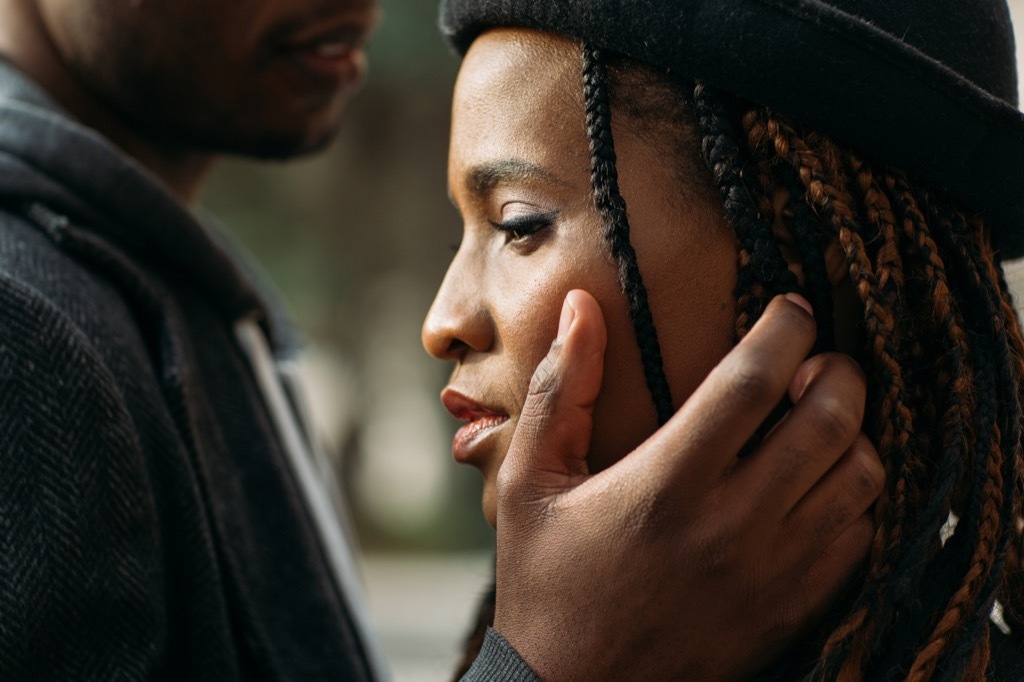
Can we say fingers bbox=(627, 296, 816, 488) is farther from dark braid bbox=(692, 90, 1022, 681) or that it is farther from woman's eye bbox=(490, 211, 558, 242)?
woman's eye bbox=(490, 211, 558, 242)

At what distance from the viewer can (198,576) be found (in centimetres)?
171

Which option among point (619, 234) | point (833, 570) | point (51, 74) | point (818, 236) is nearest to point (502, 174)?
point (619, 234)

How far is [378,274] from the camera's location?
9141 millimetres

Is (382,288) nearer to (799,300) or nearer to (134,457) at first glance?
(134,457)

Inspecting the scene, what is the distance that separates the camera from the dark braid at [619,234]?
1.42 metres

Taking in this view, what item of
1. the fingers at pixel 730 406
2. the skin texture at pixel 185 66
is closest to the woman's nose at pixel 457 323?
the fingers at pixel 730 406

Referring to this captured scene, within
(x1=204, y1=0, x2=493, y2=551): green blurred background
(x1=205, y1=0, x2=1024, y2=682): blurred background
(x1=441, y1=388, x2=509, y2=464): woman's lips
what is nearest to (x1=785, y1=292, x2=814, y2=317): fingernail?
(x1=441, y1=388, x2=509, y2=464): woman's lips

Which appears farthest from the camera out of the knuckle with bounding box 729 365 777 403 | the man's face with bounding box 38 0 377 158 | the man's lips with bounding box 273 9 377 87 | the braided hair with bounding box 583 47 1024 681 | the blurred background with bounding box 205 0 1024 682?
the blurred background with bounding box 205 0 1024 682

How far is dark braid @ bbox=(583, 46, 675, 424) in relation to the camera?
142 centimetres

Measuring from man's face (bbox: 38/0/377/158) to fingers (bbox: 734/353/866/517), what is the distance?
4.55ft

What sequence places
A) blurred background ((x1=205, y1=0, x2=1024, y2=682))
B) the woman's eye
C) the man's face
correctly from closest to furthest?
the woman's eye < the man's face < blurred background ((x1=205, y1=0, x2=1024, y2=682))

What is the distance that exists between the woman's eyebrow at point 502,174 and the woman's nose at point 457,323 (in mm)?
142

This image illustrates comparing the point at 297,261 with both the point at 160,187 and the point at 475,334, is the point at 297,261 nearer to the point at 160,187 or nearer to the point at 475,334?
the point at 160,187

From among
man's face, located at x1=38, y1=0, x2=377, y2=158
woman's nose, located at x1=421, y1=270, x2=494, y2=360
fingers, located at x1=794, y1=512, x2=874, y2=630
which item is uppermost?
man's face, located at x1=38, y1=0, x2=377, y2=158
